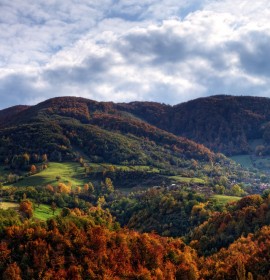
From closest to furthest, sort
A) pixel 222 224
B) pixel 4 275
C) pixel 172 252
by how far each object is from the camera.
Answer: pixel 4 275, pixel 172 252, pixel 222 224

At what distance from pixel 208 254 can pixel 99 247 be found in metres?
47.9

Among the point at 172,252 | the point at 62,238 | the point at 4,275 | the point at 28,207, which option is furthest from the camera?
Result: the point at 28,207

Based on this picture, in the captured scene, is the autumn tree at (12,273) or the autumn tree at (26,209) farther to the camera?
the autumn tree at (26,209)

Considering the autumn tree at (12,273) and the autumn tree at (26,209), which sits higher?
the autumn tree at (26,209)

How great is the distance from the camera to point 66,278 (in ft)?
337

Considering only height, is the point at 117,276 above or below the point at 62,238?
below

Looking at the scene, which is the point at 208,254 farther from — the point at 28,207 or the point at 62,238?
the point at 28,207

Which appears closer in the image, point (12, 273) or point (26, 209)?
point (12, 273)

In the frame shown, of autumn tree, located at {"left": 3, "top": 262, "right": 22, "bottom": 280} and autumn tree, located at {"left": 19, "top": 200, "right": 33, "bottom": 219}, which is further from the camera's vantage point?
autumn tree, located at {"left": 19, "top": 200, "right": 33, "bottom": 219}

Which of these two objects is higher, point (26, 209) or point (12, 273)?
point (26, 209)

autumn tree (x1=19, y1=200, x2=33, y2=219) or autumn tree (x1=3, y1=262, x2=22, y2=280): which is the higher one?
autumn tree (x1=19, y1=200, x2=33, y2=219)

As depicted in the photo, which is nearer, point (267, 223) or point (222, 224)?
point (267, 223)

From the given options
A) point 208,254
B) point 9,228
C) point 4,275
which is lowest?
point 208,254

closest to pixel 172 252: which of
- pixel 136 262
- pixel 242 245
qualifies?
pixel 136 262
